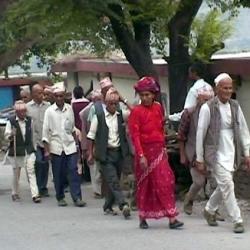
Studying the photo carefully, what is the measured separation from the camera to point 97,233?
10.0 metres

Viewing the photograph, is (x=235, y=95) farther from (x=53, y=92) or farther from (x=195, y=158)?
(x=195, y=158)

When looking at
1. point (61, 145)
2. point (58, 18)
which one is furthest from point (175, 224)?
point (58, 18)

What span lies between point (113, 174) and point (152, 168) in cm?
130

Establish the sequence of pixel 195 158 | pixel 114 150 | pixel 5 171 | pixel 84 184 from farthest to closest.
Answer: pixel 5 171
pixel 84 184
pixel 114 150
pixel 195 158

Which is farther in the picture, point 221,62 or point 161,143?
point 221,62

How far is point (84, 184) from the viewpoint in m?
15.6

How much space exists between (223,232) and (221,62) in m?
6.79

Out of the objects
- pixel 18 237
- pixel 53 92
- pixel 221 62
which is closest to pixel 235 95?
pixel 221 62

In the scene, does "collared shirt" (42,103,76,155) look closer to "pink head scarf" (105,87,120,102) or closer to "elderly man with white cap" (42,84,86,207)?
"elderly man with white cap" (42,84,86,207)

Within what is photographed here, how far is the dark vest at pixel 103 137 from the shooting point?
440 inches

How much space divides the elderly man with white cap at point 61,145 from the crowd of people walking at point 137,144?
0.05 feet

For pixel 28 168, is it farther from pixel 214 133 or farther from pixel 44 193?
pixel 214 133

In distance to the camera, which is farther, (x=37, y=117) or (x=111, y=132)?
(x=37, y=117)

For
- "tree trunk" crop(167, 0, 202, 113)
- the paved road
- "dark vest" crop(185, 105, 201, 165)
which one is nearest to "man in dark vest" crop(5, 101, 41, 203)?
the paved road
